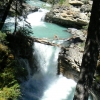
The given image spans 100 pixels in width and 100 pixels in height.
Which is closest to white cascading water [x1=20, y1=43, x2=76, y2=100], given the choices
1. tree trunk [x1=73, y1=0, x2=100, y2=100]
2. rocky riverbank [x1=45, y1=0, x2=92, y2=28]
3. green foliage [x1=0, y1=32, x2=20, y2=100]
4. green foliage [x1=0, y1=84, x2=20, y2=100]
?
green foliage [x1=0, y1=32, x2=20, y2=100]

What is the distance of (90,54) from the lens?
16.1 ft

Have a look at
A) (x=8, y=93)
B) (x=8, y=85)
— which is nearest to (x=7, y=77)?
(x=8, y=85)

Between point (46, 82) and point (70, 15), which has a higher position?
point (70, 15)

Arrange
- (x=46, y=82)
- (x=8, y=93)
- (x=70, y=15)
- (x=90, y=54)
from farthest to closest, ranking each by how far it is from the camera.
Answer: (x=70, y=15)
(x=46, y=82)
(x=8, y=93)
(x=90, y=54)

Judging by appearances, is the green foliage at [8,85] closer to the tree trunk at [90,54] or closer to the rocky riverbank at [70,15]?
the tree trunk at [90,54]

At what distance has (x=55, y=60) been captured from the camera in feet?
59.3

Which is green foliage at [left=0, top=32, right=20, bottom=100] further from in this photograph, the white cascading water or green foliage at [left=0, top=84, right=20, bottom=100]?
the white cascading water

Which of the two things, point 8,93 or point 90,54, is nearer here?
point 90,54

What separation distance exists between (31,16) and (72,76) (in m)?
15.9

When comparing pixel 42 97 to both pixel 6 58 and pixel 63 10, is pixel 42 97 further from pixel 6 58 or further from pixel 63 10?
pixel 63 10

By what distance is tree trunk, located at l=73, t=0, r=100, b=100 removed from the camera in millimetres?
4777

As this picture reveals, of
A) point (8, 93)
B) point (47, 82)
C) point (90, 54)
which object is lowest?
point (47, 82)

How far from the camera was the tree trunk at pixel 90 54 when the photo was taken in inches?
188

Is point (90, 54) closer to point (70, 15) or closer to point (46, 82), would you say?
point (46, 82)
